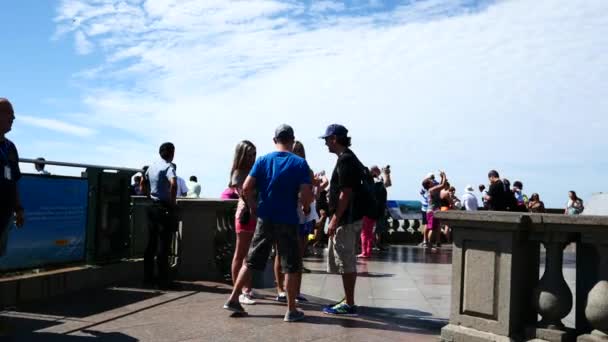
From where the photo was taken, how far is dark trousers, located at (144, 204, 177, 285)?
7.90 meters

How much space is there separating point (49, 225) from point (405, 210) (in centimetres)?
1596

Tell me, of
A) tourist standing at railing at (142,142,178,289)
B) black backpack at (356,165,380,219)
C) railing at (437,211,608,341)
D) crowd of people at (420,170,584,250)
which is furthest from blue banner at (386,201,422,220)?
railing at (437,211,608,341)

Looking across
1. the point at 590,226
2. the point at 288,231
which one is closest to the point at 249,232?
the point at 288,231

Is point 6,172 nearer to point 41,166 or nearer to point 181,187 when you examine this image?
point 41,166

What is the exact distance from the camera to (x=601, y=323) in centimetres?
430

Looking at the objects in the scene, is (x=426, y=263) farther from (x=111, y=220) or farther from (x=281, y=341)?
(x=281, y=341)

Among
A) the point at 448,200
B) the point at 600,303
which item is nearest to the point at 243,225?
the point at 600,303

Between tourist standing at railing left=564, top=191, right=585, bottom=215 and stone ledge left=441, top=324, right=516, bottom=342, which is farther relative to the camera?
tourist standing at railing left=564, top=191, right=585, bottom=215

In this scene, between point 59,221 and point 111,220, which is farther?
point 111,220

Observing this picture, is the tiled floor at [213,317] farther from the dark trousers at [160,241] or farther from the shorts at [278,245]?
the shorts at [278,245]

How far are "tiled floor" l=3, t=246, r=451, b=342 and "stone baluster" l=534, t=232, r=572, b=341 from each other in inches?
42.4

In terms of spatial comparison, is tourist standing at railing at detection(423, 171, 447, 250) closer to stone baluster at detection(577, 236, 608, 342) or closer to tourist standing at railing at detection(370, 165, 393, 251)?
tourist standing at railing at detection(370, 165, 393, 251)

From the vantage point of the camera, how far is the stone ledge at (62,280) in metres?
6.27

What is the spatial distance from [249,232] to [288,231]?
835 millimetres
